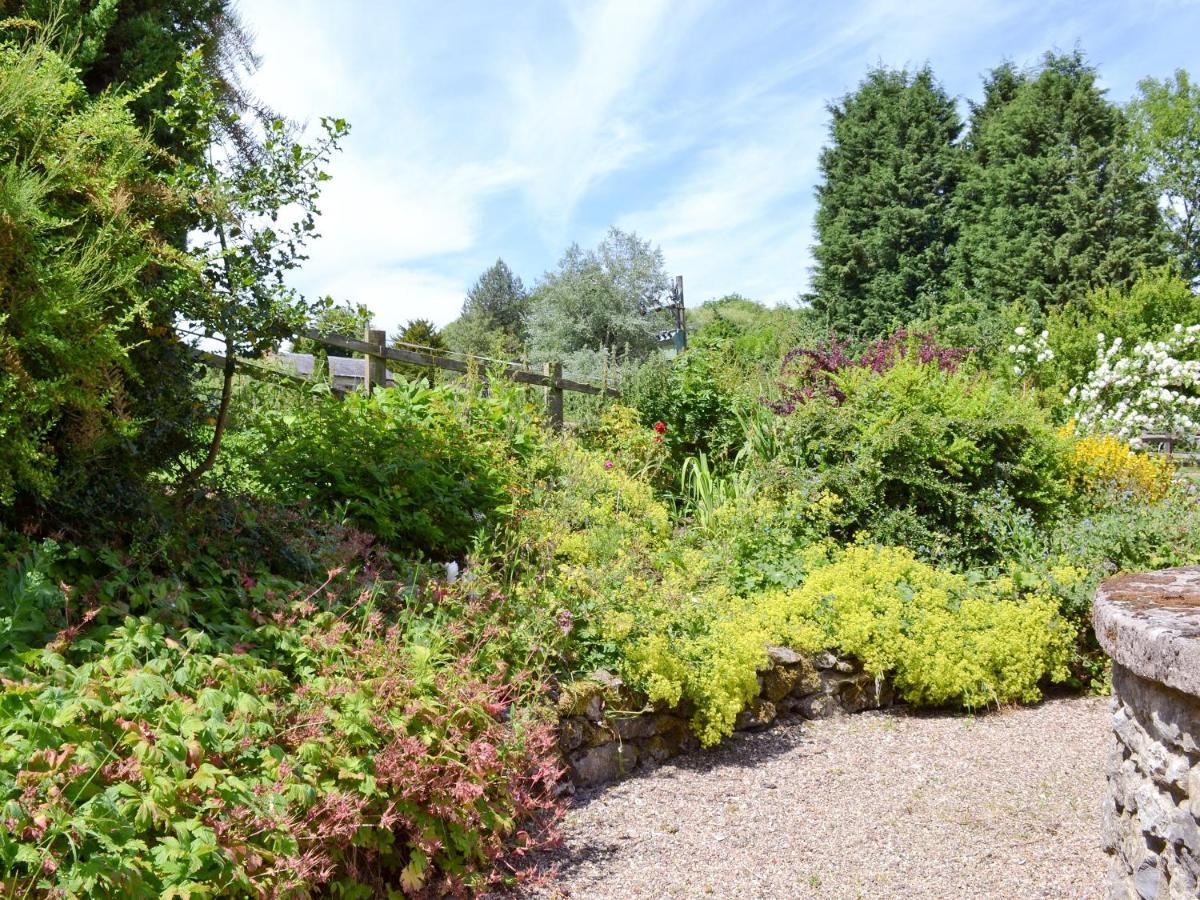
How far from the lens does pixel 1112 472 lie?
7.35 m

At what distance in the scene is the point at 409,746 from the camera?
255 cm

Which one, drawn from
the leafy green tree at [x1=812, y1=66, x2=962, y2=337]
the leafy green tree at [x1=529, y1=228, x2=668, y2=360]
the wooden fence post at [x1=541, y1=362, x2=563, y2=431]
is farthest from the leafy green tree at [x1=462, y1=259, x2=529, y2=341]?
the wooden fence post at [x1=541, y1=362, x2=563, y2=431]

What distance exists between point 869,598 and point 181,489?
11.4 ft

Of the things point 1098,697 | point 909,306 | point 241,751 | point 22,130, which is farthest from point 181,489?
point 909,306

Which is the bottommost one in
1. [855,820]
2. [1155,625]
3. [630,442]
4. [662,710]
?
[855,820]

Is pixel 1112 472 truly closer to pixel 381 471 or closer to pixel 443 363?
pixel 443 363

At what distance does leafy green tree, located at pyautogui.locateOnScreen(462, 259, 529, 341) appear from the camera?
36.2 m

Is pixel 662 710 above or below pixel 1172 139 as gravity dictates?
below

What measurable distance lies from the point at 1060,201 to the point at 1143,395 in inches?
240

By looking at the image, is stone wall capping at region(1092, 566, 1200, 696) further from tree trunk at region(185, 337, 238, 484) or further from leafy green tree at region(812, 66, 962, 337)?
leafy green tree at region(812, 66, 962, 337)

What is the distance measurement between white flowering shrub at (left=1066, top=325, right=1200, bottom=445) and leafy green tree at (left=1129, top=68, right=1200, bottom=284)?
1275 cm

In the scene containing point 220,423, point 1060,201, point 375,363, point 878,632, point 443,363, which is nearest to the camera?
point 220,423

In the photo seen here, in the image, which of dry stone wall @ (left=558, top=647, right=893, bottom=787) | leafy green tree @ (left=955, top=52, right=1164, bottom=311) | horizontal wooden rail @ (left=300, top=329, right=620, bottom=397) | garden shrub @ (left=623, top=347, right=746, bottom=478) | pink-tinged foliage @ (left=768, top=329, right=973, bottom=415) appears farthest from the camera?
leafy green tree @ (left=955, top=52, right=1164, bottom=311)

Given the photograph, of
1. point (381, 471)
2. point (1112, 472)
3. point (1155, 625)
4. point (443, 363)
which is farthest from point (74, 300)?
point (1112, 472)
